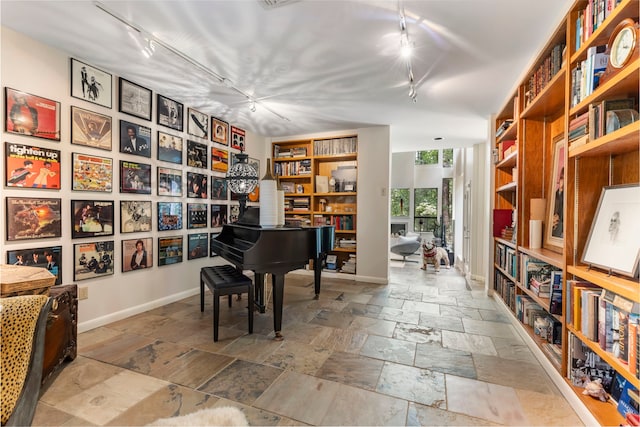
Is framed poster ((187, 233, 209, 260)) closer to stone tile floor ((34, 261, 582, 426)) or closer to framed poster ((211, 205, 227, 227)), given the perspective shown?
framed poster ((211, 205, 227, 227))

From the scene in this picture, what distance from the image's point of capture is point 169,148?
3502 millimetres

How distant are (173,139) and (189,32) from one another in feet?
5.46

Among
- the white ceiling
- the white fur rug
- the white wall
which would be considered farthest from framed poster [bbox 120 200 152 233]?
the white fur rug

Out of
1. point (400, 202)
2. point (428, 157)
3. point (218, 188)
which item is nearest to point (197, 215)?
point (218, 188)

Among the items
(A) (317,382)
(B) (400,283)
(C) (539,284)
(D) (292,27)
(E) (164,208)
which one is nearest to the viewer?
(A) (317,382)

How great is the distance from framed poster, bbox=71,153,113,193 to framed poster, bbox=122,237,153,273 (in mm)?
614

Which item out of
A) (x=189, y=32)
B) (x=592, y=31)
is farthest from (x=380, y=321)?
(x=189, y=32)

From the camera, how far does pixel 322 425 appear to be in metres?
1.55

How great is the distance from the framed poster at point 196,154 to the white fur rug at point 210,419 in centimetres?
298

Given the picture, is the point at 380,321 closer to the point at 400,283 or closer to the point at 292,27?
the point at 400,283

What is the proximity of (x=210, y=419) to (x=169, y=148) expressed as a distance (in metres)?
3.00

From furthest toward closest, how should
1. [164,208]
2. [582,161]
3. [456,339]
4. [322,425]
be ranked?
[164,208] → [456,339] → [582,161] → [322,425]

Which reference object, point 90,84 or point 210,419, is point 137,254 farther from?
point 210,419

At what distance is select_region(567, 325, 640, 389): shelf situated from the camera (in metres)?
1.25
